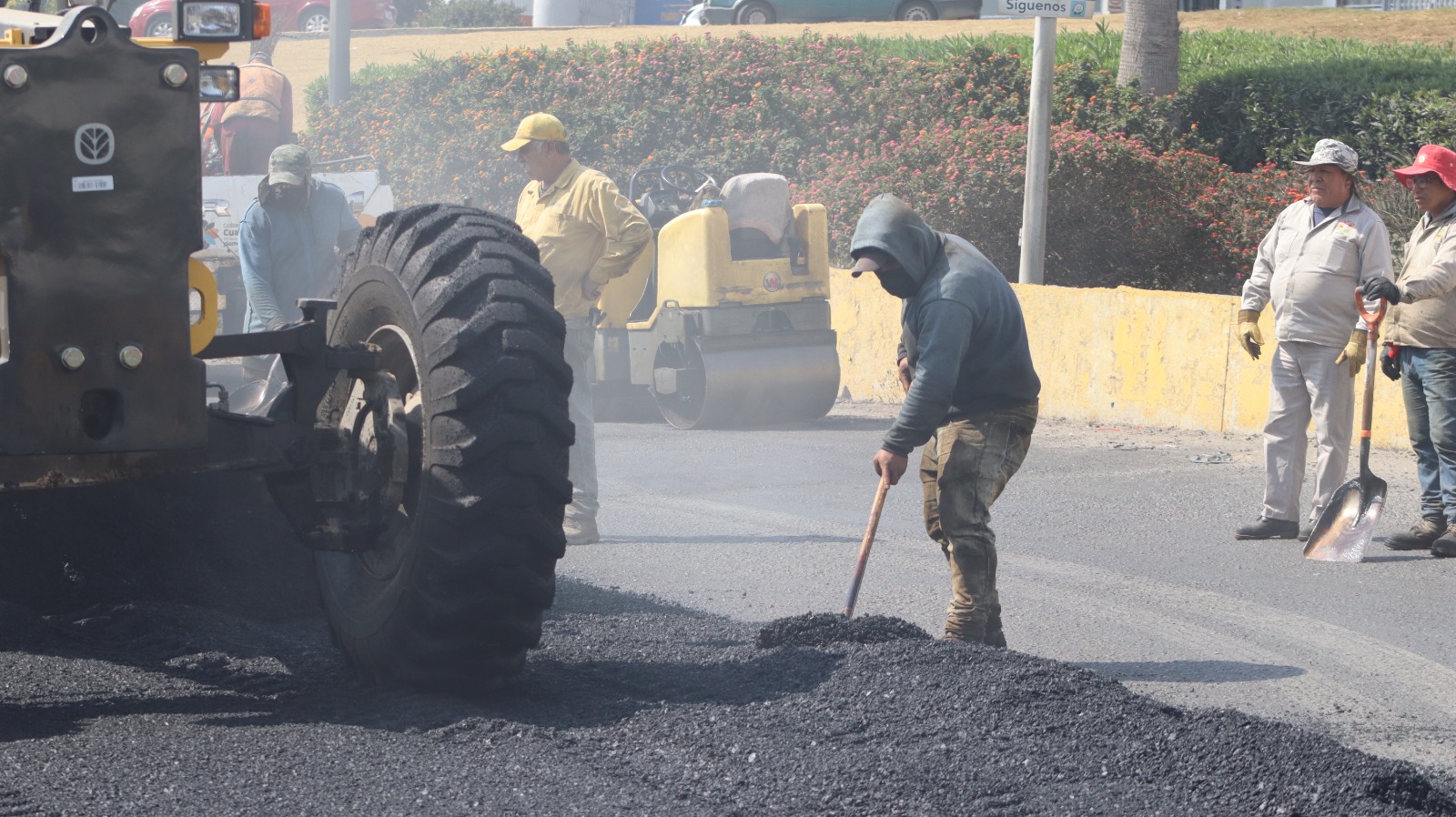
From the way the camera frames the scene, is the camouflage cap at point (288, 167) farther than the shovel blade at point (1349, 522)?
Yes

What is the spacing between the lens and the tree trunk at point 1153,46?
57.1 ft

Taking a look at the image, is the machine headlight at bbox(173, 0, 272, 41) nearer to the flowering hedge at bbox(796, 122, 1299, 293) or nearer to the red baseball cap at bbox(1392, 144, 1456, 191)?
the red baseball cap at bbox(1392, 144, 1456, 191)

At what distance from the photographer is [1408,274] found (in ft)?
25.6

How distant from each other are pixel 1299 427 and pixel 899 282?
339 centimetres

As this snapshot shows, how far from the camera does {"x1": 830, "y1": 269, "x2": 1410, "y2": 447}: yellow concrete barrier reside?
11.0m

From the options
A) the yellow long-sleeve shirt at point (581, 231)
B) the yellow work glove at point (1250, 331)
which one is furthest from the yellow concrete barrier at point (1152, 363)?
the yellow long-sleeve shirt at point (581, 231)

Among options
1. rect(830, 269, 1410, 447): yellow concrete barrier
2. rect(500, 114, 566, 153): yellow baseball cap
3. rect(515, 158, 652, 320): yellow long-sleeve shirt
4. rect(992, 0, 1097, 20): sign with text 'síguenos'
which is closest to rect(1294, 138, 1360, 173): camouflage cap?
rect(830, 269, 1410, 447): yellow concrete barrier

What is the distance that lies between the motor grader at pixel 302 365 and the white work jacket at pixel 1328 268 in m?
4.64

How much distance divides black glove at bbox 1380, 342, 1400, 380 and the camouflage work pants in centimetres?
314

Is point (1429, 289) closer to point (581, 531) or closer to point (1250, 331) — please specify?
point (1250, 331)

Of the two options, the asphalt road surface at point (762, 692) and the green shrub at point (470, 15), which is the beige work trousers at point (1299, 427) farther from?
the green shrub at point (470, 15)

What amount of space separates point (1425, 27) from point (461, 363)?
20911mm

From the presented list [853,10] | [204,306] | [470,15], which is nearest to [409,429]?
[204,306]

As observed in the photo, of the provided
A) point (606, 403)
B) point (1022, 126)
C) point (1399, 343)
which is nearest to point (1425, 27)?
point (1022, 126)
